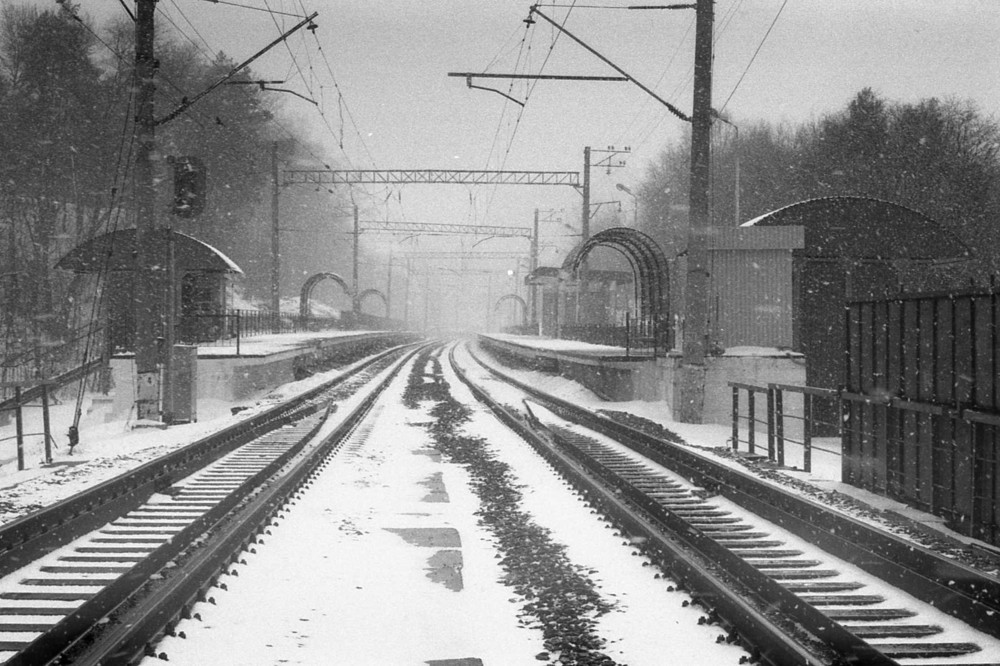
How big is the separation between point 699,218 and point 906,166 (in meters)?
35.4

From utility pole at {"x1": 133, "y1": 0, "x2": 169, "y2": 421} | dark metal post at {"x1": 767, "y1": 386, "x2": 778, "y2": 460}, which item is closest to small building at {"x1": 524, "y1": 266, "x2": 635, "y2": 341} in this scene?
utility pole at {"x1": 133, "y1": 0, "x2": 169, "y2": 421}

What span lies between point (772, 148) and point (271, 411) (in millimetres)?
57908

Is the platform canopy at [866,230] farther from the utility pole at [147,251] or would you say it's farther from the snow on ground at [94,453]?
the utility pole at [147,251]

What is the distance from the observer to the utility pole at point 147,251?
14.5m

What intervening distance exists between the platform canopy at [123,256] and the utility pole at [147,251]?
7.25 meters

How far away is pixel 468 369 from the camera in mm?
34906

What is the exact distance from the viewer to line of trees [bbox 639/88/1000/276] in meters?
42.7

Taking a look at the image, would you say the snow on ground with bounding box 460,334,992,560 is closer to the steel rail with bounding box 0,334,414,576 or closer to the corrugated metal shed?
the corrugated metal shed

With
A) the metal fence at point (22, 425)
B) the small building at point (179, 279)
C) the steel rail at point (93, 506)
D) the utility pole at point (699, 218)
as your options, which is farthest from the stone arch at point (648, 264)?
the metal fence at point (22, 425)

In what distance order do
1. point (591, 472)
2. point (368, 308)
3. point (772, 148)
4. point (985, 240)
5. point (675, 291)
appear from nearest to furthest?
point (591, 472), point (985, 240), point (675, 291), point (772, 148), point (368, 308)

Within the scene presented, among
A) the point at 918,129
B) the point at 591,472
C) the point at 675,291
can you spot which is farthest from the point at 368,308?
the point at 591,472

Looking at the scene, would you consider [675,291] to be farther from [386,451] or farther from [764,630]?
[764,630]

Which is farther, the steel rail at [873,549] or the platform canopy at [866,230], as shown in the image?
the platform canopy at [866,230]

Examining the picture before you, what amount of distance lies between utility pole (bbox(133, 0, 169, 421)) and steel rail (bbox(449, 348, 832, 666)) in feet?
27.0
